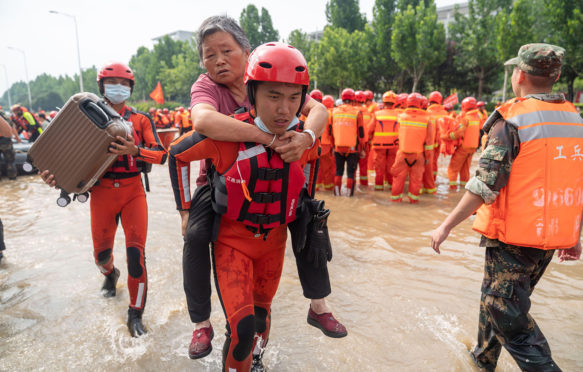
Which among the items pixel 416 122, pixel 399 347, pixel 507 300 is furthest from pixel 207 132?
pixel 416 122

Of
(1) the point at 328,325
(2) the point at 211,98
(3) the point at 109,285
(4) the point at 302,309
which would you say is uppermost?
(2) the point at 211,98

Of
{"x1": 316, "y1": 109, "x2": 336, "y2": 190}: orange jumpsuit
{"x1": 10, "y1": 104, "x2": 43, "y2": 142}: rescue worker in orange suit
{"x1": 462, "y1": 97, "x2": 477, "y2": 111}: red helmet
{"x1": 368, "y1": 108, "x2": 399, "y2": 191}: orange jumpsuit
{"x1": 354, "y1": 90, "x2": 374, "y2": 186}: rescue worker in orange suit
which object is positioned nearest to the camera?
{"x1": 368, "y1": 108, "x2": 399, "y2": 191}: orange jumpsuit

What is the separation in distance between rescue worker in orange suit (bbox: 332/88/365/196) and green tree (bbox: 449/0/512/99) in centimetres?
2387

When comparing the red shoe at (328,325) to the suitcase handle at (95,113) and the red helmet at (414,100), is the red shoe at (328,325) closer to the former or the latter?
the suitcase handle at (95,113)

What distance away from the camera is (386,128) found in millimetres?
9219

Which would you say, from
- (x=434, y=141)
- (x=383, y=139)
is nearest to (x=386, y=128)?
(x=383, y=139)

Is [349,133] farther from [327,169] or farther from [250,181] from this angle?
[250,181]

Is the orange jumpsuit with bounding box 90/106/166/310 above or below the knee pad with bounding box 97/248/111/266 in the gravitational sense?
above

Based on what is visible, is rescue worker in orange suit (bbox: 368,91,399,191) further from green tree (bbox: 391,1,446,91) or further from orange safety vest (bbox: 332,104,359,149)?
green tree (bbox: 391,1,446,91)

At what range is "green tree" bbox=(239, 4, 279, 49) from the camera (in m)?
55.4

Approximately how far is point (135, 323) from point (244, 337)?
1968 millimetres

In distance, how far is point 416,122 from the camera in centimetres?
807

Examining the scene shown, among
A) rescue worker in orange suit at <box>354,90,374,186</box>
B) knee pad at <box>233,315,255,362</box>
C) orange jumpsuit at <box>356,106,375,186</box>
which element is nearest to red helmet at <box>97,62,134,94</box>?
knee pad at <box>233,315,255,362</box>

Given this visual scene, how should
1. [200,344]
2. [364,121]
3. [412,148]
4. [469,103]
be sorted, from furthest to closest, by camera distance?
1. [364,121]
2. [469,103]
3. [412,148]
4. [200,344]
